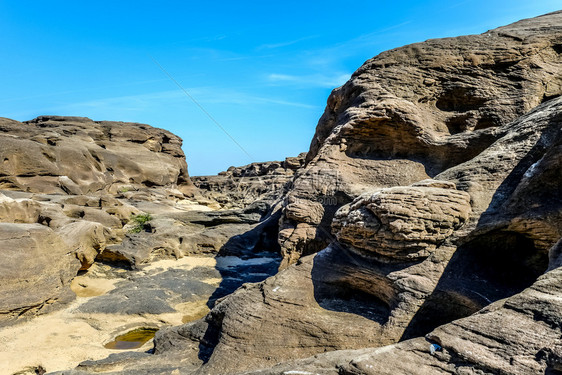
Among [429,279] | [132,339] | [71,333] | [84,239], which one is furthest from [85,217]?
[429,279]

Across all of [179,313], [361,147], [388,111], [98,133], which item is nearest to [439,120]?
[388,111]

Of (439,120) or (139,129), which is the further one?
(139,129)

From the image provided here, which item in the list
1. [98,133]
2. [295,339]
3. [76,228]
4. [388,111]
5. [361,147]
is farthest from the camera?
[98,133]

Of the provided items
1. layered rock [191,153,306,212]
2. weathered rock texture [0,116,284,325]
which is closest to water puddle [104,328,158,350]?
weathered rock texture [0,116,284,325]

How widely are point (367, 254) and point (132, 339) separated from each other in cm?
552

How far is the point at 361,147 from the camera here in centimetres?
880

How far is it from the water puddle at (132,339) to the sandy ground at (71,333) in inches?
4.1

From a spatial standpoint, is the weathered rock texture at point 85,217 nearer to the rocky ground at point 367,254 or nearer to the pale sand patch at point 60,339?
the rocky ground at point 367,254

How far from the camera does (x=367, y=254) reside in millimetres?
5367

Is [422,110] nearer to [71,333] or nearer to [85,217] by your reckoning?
[71,333]

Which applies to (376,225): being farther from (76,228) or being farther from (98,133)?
(98,133)

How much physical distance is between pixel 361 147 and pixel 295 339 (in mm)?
5368

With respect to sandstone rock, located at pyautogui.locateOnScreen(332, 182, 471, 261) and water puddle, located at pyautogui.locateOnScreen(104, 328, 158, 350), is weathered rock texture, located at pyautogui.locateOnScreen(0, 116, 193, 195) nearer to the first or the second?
water puddle, located at pyautogui.locateOnScreen(104, 328, 158, 350)

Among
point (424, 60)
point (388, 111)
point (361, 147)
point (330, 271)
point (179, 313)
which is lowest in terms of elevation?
point (179, 313)
